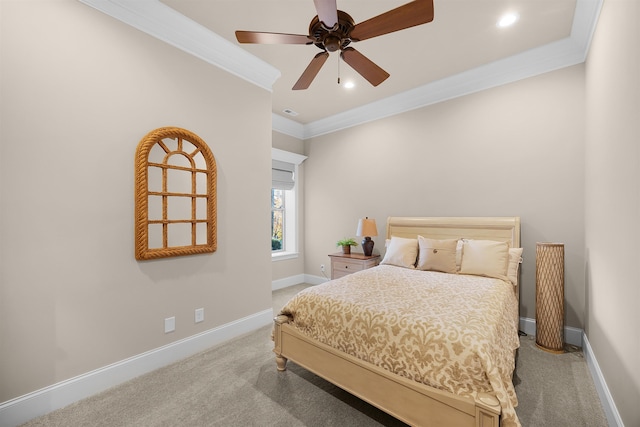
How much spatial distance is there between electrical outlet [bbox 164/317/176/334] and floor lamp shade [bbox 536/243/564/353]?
3.40 meters

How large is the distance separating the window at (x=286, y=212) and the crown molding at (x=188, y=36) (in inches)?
73.9

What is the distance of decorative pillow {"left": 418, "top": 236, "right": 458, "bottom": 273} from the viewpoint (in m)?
2.93

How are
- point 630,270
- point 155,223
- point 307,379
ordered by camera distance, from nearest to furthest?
point 630,270
point 307,379
point 155,223

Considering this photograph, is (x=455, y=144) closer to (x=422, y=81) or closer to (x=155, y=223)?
(x=422, y=81)

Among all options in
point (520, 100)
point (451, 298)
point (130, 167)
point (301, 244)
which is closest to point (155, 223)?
point (130, 167)

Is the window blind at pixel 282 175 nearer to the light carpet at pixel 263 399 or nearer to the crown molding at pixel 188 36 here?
the crown molding at pixel 188 36

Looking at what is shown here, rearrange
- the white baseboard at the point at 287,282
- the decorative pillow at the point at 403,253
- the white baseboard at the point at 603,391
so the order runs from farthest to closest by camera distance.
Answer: the white baseboard at the point at 287,282 → the decorative pillow at the point at 403,253 → the white baseboard at the point at 603,391

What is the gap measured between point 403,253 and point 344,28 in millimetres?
2405

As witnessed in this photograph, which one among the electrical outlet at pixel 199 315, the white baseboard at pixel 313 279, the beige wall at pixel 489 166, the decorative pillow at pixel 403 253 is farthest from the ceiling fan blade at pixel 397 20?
the white baseboard at pixel 313 279

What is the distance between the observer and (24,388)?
175cm

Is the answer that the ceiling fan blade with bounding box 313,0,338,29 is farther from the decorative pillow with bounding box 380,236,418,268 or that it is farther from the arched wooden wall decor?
Result: the decorative pillow with bounding box 380,236,418,268

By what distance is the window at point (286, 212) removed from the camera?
5.00 m

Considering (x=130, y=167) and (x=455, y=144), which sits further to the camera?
(x=455, y=144)

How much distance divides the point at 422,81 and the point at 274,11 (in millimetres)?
2067
